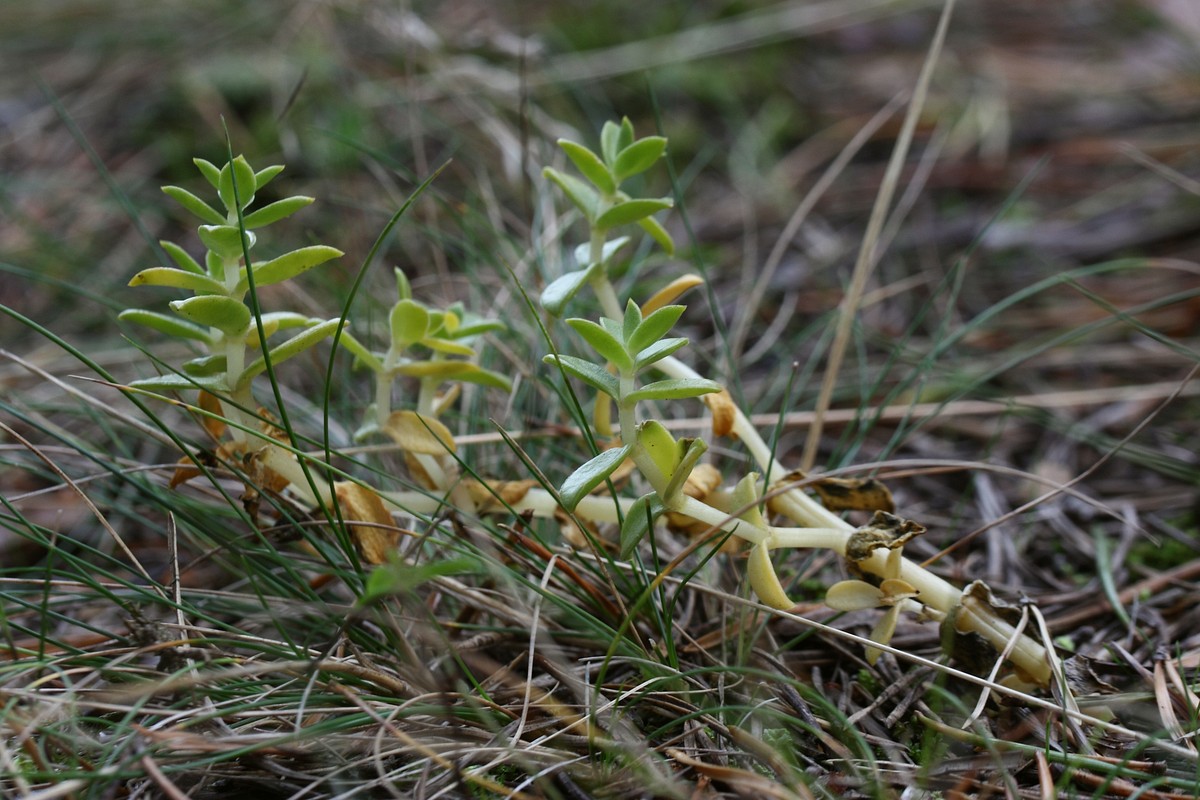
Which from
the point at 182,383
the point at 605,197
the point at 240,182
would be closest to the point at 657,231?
the point at 605,197

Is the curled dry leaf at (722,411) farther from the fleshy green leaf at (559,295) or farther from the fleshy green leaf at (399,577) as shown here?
the fleshy green leaf at (399,577)

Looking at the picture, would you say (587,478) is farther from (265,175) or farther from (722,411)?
(265,175)

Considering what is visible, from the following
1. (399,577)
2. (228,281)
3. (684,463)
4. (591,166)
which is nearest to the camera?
(399,577)

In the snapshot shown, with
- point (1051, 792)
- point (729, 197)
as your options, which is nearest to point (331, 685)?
point (1051, 792)

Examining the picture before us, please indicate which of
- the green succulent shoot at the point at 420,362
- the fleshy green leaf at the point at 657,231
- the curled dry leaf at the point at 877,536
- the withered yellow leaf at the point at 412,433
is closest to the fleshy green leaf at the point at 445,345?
the green succulent shoot at the point at 420,362

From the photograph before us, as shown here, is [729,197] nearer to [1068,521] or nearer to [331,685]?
[1068,521]

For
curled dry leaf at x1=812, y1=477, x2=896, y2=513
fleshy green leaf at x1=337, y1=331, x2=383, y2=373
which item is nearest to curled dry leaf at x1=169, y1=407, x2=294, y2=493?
fleshy green leaf at x1=337, y1=331, x2=383, y2=373
